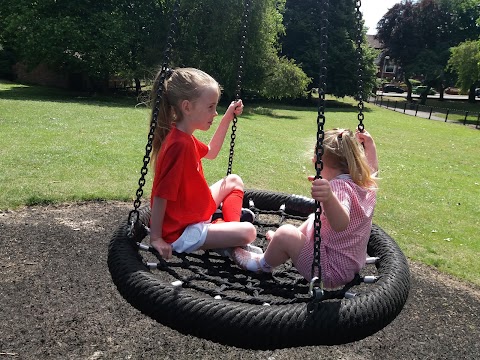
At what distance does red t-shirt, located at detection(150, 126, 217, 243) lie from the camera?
2557mm

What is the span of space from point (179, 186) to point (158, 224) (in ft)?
0.81

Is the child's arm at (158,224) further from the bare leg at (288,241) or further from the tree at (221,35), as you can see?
Answer: the tree at (221,35)

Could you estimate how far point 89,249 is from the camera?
446 cm

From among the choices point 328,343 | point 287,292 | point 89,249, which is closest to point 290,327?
point 328,343

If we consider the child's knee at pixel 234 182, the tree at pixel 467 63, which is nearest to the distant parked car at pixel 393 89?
the tree at pixel 467 63

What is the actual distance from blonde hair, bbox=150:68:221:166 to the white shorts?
1.84 ft

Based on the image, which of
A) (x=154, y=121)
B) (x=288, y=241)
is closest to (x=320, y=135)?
(x=288, y=241)

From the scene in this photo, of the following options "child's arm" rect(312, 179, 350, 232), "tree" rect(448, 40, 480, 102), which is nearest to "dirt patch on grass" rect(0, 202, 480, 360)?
"child's arm" rect(312, 179, 350, 232)

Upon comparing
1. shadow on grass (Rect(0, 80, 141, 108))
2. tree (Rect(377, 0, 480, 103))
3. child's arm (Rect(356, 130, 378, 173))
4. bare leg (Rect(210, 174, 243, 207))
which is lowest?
shadow on grass (Rect(0, 80, 141, 108))

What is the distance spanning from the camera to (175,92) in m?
2.68

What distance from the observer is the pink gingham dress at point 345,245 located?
2.38 meters

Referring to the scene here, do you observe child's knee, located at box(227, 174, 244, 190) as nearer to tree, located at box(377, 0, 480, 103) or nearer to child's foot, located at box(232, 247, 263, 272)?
child's foot, located at box(232, 247, 263, 272)

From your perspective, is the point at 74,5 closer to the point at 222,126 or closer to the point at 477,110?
the point at 222,126

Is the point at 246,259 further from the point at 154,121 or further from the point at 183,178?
the point at 154,121
